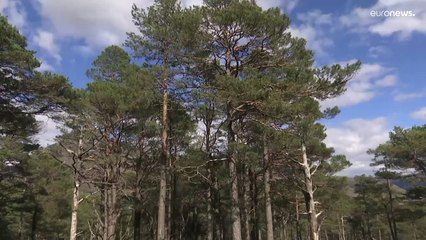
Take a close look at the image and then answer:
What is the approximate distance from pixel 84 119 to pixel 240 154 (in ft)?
24.5

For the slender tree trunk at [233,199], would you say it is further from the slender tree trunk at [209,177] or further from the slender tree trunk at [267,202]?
the slender tree trunk at [267,202]

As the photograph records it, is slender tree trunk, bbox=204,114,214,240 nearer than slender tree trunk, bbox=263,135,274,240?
No

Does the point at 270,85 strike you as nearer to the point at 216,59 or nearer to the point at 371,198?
the point at 216,59

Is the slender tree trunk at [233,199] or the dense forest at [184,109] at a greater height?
the dense forest at [184,109]

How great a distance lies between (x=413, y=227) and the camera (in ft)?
178

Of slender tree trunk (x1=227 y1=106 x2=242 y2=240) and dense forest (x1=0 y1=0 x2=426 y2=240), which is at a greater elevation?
dense forest (x1=0 y1=0 x2=426 y2=240)

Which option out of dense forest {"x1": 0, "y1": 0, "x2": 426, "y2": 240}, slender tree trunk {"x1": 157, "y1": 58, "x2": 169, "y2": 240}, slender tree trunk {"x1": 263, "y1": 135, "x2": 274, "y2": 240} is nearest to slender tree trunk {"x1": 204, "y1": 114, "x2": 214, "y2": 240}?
dense forest {"x1": 0, "y1": 0, "x2": 426, "y2": 240}

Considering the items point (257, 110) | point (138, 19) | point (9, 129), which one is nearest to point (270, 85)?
point (257, 110)

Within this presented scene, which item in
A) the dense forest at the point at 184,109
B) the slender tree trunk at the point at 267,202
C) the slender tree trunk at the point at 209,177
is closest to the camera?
the dense forest at the point at 184,109

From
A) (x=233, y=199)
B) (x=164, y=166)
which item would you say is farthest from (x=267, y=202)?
(x=164, y=166)

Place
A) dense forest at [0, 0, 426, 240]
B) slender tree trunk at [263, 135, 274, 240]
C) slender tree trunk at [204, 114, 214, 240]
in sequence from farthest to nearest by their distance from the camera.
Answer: slender tree trunk at [204, 114, 214, 240]
slender tree trunk at [263, 135, 274, 240]
dense forest at [0, 0, 426, 240]

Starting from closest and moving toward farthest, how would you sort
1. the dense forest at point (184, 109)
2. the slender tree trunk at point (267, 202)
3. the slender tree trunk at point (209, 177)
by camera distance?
1. the dense forest at point (184, 109)
2. the slender tree trunk at point (267, 202)
3. the slender tree trunk at point (209, 177)

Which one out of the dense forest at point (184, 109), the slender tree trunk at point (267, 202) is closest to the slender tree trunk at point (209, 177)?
the dense forest at point (184, 109)

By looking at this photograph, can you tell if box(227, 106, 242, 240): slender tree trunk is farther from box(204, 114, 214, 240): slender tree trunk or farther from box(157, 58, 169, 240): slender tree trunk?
box(157, 58, 169, 240): slender tree trunk
